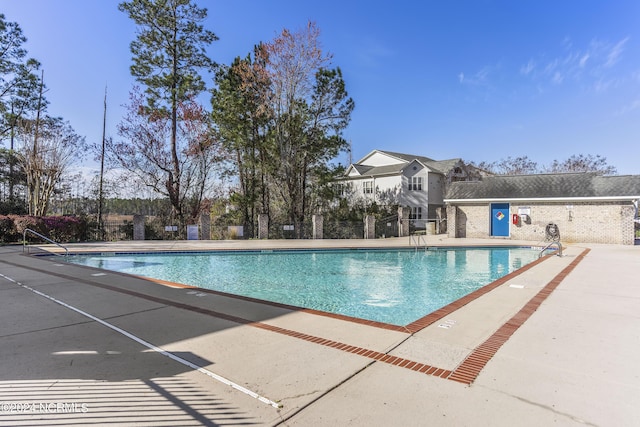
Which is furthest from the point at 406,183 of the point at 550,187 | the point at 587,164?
the point at 587,164

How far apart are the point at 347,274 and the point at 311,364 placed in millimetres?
7041

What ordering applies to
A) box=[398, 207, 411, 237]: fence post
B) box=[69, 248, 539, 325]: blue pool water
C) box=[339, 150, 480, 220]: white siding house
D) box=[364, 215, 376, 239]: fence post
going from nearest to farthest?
box=[69, 248, 539, 325]: blue pool water, box=[364, 215, 376, 239]: fence post, box=[398, 207, 411, 237]: fence post, box=[339, 150, 480, 220]: white siding house

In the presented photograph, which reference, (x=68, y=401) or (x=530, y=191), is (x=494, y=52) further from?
(x=68, y=401)

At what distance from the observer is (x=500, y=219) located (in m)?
19.4

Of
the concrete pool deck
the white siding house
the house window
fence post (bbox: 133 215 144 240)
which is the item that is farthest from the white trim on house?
fence post (bbox: 133 215 144 240)

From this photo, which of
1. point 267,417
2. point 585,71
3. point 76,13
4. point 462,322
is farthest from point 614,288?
point 76,13

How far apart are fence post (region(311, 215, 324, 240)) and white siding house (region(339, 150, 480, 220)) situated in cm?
676

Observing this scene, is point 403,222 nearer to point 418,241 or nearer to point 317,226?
point 418,241

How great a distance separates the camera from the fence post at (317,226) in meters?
20.7

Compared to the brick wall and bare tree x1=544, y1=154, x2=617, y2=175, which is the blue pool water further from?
bare tree x1=544, y1=154, x2=617, y2=175

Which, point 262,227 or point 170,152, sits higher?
point 170,152

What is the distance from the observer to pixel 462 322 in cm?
441

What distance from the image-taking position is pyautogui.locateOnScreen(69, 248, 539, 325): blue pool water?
22.3 feet

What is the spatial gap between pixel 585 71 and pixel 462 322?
61.0 feet
